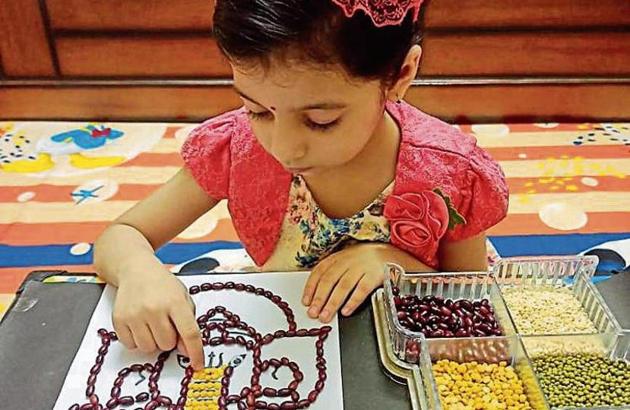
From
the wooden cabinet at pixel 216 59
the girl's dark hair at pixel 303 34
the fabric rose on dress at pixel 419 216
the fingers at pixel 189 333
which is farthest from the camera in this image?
the wooden cabinet at pixel 216 59

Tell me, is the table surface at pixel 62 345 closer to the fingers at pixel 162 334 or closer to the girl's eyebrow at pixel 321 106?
the fingers at pixel 162 334

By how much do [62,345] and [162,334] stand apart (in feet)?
0.38

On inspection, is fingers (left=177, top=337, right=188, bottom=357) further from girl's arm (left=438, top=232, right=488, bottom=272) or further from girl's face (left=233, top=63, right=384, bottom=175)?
girl's arm (left=438, top=232, right=488, bottom=272)

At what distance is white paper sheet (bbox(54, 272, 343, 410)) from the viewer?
0.75 m

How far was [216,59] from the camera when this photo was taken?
2.15 meters

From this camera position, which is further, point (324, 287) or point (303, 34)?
point (324, 287)

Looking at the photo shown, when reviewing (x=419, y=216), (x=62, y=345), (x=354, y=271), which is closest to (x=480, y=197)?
(x=419, y=216)

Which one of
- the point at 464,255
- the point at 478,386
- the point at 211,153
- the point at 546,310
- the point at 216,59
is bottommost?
the point at 478,386

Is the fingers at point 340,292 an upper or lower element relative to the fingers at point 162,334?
upper

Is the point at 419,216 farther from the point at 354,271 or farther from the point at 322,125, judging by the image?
the point at 322,125

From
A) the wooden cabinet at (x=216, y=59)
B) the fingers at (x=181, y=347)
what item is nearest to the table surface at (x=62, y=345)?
the fingers at (x=181, y=347)

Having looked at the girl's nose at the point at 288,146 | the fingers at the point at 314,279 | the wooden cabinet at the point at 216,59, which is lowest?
the fingers at the point at 314,279

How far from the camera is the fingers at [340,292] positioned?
842mm

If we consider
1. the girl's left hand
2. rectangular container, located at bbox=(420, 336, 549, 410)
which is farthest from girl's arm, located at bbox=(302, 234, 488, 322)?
rectangular container, located at bbox=(420, 336, 549, 410)
